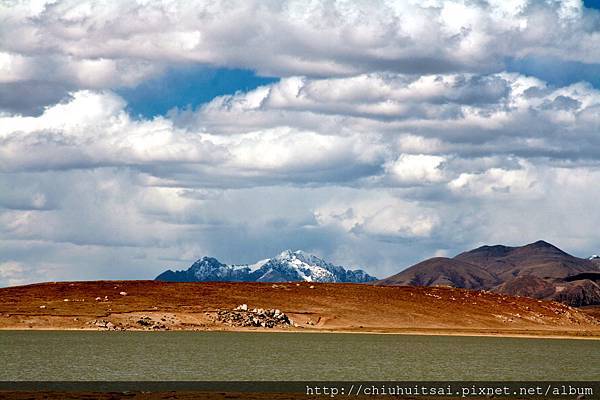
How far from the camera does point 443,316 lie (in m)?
180

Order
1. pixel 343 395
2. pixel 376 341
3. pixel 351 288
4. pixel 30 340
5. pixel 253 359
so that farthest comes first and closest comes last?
pixel 351 288, pixel 376 341, pixel 30 340, pixel 253 359, pixel 343 395

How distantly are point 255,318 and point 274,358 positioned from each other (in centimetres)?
6844

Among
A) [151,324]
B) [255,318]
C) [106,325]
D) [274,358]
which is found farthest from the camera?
[255,318]

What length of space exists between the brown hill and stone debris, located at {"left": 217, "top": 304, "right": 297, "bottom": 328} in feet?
5.15

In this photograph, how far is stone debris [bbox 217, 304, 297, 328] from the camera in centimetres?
15638

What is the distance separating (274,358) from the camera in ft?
294

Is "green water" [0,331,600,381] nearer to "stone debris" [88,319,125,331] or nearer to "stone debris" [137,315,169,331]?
"stone debris" [88,319,125,331]

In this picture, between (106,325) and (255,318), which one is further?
(255,318)

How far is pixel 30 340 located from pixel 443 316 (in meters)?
90.6

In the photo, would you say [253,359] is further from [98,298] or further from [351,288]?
[351,288]

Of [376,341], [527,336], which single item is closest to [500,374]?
[376,341]

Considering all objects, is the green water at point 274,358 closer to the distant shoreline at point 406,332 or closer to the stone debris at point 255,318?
the distant shoreline at point 406,332

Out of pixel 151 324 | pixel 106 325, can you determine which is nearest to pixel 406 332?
pixel 151 324

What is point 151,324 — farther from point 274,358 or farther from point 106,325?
point 274,358
